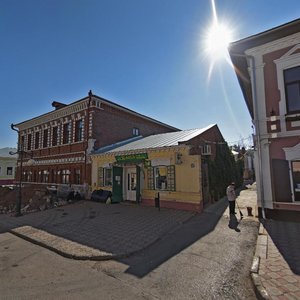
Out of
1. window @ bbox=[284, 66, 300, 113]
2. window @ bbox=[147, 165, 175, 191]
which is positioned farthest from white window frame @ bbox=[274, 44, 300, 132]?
window @ bbox=[147, 165, 175, 191]

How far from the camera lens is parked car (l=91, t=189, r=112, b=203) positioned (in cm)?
1387

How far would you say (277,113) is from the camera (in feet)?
27.5

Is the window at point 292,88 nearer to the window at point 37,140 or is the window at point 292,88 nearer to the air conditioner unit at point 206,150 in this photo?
the air conditioner unit at point 206,150

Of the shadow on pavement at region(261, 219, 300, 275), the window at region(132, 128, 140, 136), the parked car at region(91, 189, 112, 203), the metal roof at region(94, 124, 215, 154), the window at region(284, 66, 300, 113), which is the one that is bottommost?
the shadow on pavement at region(261, 219, 300, 275)

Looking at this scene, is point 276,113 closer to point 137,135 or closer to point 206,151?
point 206,151

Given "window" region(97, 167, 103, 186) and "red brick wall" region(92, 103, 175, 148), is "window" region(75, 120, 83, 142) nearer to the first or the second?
"red brick wall" region(92, 103, 175, 148)

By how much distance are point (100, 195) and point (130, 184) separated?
216 cm

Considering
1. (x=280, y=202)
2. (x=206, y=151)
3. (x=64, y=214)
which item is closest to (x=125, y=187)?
(x=64, y=214)

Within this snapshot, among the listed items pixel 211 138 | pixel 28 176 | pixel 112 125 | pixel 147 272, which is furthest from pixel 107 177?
pixel 28 176

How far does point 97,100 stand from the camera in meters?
16.5

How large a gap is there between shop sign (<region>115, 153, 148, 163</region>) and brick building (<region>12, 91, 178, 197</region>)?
316 centimetres

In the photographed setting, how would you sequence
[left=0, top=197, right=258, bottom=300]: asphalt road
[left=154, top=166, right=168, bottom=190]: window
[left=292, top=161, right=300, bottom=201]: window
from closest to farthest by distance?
[left=0, top=197, right=258, bottom=300]: asphalt road < [left=292, top=161, right=300, bottom=201]: window < [left=154, top=166, right=168, bottom=190]: window

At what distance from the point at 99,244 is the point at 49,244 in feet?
5.11

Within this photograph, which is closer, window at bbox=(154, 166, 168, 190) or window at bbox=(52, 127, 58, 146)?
window at bbox=(154, 166, 168, 190)
